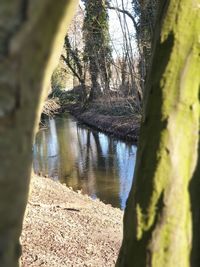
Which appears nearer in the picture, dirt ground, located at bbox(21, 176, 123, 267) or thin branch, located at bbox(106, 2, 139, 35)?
dirt ground, located at bbox(21, 176, 123, 267)

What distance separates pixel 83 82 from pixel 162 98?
35244 millimetres

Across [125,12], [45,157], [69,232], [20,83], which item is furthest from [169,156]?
[125,12]

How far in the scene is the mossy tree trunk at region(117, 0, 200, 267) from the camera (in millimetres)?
2064

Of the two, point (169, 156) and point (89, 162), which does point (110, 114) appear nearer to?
point (89, 162)

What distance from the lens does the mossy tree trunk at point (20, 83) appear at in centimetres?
104

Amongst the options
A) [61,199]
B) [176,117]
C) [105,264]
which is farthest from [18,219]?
[61,199]

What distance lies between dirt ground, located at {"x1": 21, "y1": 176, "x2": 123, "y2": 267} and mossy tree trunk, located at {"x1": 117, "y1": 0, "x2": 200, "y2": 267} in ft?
14.4

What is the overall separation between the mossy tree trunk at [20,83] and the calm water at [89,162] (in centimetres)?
1005

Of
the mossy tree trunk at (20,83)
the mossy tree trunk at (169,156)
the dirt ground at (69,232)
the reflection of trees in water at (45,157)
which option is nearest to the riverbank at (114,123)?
the reflection of trees in water at (45,157)

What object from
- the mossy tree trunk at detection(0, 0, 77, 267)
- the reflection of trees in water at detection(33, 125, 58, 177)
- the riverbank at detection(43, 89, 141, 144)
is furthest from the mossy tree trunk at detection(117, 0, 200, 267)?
the riverbank at detection(43, 89, 141, 144)

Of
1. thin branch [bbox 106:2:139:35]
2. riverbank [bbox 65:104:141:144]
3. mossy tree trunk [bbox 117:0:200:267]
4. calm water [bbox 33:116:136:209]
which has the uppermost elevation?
thin branch [bbox 106:2:139:35]

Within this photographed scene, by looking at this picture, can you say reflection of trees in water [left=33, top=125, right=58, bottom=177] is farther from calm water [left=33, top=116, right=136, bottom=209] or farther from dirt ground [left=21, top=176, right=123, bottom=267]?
dirt ground [left=21, top=176, right=123, bottom=267]

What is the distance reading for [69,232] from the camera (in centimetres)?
793

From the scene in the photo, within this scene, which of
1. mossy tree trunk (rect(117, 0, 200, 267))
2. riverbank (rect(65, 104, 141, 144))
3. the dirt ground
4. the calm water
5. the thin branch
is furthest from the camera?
riverbank (rect(65, 104, 141, 144))
